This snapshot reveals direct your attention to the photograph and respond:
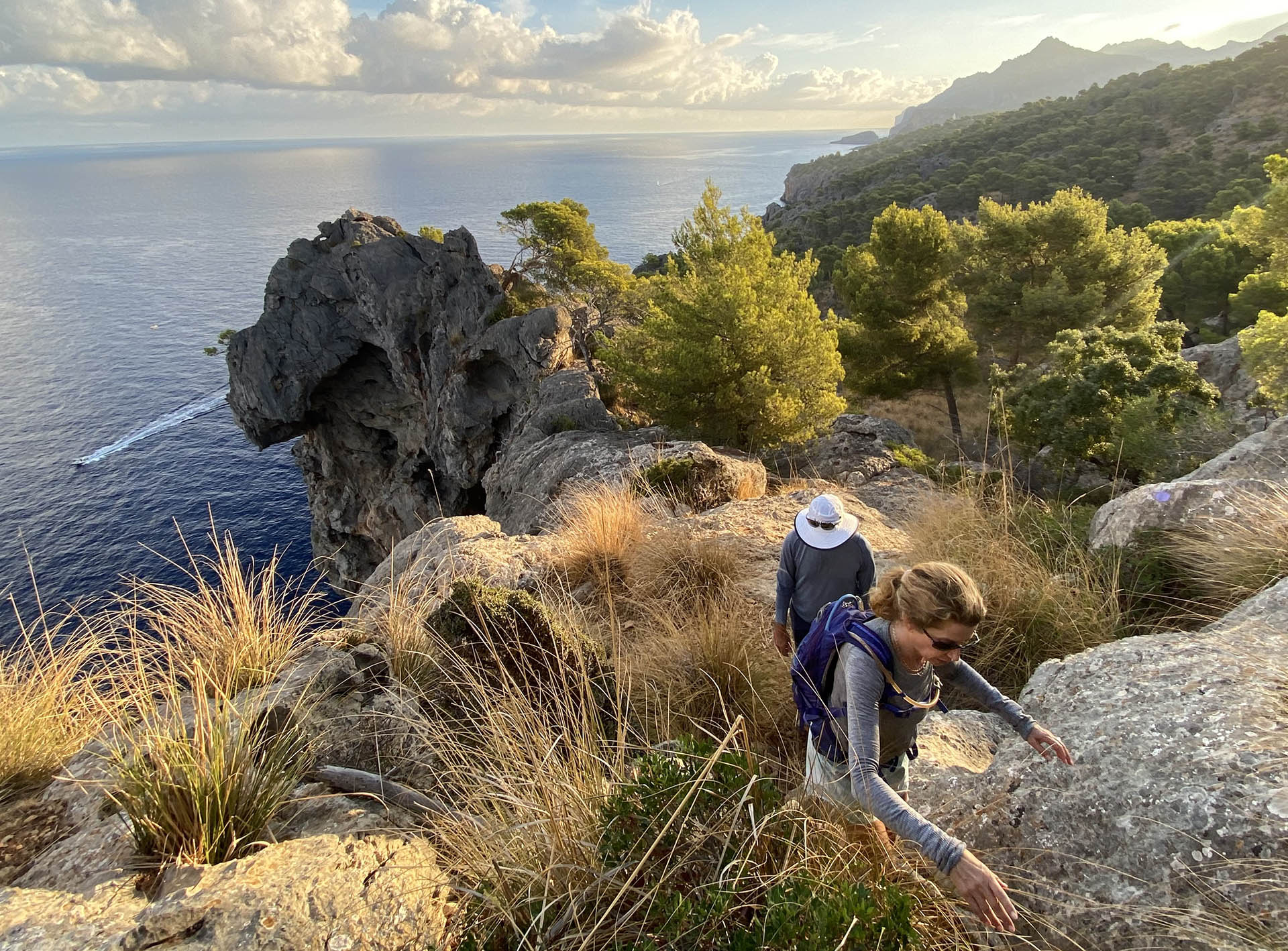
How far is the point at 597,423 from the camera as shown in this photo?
21828mm

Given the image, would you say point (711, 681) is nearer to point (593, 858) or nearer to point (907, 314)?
point (593, 858)

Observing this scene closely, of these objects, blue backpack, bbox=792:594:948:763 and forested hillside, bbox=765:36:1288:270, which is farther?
forested hillside, bbox=765:36:1288:270

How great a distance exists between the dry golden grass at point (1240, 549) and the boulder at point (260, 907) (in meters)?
5.43

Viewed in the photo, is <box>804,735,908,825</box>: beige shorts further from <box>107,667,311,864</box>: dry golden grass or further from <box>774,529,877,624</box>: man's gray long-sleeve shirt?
<box>107,667,311,864</box>: dry golden grass

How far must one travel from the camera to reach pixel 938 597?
96.7 inches

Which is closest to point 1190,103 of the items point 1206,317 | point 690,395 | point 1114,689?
point 1206,317

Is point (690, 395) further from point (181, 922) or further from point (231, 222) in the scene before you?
point (231, 222)

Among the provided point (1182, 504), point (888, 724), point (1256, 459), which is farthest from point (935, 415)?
point (888, 724)

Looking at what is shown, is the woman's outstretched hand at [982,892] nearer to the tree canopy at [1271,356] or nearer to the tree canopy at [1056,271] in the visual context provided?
the tree canopy at [1271,356]

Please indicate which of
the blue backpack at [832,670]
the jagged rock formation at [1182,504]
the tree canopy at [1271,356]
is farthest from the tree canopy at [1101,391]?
the blue backpack at [832,670]

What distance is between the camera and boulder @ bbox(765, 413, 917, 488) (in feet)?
54.9

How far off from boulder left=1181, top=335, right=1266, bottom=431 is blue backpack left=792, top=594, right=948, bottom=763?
22171 millimetres

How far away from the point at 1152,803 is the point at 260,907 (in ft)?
11.3

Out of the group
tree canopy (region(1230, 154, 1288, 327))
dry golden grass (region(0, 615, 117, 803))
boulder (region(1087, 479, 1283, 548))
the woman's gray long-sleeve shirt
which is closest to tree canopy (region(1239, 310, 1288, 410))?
tree canopy (region(1230, 154, 1288, 327))
